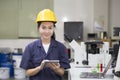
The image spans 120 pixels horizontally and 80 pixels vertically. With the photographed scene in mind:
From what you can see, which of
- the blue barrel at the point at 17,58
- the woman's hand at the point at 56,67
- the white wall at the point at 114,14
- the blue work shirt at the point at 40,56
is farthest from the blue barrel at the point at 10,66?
the woman's hand at the point at 56,67

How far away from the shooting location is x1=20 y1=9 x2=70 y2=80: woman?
6.46 feet

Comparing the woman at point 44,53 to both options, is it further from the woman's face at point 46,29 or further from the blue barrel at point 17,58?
the blue barrel at point 17,58

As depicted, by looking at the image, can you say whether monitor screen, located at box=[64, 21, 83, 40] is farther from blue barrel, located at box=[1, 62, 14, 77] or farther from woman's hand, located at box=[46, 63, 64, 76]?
woman's hand, located at box=[46, 63, 64, 76]

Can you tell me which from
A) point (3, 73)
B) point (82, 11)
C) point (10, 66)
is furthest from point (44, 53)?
point (82, 11)

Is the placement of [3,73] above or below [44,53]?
A: below

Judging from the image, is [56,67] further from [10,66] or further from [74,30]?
[10,66]

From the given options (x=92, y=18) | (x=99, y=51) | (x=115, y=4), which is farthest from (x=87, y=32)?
(x=99, y=51)

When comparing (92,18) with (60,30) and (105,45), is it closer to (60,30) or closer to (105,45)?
(60,30)

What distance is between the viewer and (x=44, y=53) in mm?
2014

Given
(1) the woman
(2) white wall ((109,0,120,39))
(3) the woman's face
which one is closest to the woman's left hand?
(1) the woman

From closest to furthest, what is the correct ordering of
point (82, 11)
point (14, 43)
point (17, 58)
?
point (17, 58), point (82, 11), point (14, 43)

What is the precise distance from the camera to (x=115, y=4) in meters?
4.50

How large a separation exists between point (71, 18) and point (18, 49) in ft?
3.98

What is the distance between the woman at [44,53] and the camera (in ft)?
6.46
